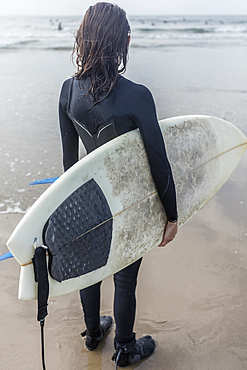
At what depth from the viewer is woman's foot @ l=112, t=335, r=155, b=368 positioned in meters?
1.62

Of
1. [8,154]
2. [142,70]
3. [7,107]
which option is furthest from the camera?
[142,70]

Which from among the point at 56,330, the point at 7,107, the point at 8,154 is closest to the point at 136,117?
the point at 56,330

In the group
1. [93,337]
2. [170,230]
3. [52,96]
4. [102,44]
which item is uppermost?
[102,44]

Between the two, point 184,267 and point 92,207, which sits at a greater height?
point 92,207

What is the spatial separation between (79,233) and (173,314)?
1.03 meters

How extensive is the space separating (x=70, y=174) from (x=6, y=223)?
181 cm

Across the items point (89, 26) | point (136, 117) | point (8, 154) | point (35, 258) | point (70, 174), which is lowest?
point (8, 154)

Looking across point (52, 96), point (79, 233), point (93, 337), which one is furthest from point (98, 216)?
point (52, 96)

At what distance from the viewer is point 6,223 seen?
2.85 metres

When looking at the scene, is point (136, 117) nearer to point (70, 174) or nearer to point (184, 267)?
point (70, 174)

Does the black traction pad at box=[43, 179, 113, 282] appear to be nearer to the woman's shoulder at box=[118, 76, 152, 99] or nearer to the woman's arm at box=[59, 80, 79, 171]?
the woman's arm at box=[59, 80, 79, 171]

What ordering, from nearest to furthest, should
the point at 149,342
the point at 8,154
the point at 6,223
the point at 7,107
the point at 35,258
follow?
1. the point at 35,258
2. the point at 149,342
3. the point at 6,223
4. the point at 8,154
5. the point at 7,107

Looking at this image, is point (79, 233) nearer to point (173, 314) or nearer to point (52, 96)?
point (173, 314)

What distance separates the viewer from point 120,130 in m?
1.29
